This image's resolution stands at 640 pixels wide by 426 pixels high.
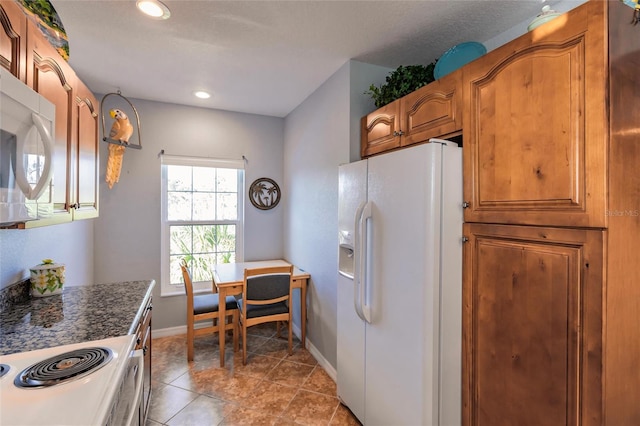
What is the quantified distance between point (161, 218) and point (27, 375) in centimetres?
253

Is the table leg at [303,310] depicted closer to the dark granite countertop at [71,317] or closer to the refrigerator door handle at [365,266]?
the refrigerator door handle at [365,266]

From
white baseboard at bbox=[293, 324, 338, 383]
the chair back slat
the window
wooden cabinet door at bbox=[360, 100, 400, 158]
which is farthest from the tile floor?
wooden cabinet door at bbox=[360, 100, 400, 158]

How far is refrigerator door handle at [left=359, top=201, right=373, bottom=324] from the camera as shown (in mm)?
1800

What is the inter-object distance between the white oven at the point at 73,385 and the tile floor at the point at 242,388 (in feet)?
3.69

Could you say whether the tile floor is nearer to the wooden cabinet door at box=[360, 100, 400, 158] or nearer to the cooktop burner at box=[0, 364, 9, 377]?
the cooktop burner at box=[0, 364, 9, 377]

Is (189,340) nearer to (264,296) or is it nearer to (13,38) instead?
(264,296)

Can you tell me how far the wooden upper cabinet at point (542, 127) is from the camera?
1.02 meters

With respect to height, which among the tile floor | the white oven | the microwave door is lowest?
the tile floor

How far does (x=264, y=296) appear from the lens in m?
2.78

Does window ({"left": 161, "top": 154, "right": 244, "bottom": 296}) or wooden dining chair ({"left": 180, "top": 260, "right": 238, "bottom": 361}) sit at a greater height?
window ({"left": 161, "top": 154, "right": 244, "bottom": 296})

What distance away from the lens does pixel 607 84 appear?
100 cm

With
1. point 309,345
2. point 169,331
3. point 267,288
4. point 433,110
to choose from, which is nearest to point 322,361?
point 309,345

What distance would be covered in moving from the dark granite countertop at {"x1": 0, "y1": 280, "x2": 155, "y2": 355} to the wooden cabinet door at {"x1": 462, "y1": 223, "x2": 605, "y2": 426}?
1676mm

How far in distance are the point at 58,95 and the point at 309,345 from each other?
9.14 ft
